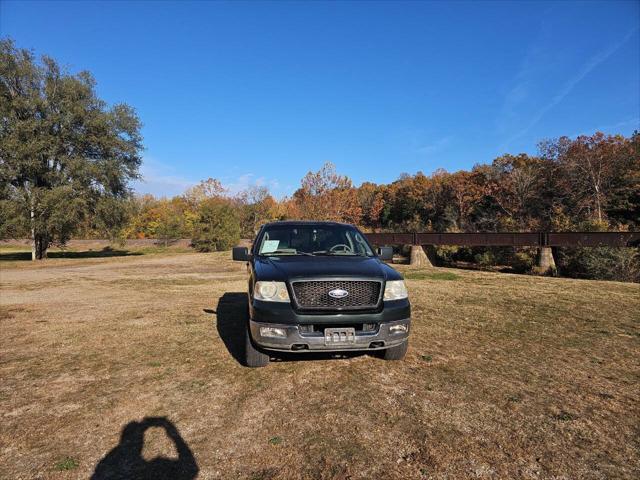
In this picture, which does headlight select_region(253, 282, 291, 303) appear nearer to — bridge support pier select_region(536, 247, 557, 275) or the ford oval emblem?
the ford oval emblem

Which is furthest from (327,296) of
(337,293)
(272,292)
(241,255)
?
(241,255)

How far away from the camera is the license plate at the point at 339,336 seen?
13.3 ft

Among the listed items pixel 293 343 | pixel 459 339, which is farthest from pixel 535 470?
pixel 459 339

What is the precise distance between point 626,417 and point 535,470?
1401mm

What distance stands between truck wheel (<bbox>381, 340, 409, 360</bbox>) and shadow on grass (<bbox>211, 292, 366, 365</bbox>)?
12.1 inches

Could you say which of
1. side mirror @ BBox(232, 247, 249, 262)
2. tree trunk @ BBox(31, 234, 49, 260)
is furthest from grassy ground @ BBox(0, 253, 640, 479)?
tree trunk @ BBox(31, 234, 49, 260)

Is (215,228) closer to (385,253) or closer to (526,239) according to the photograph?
(526,239)

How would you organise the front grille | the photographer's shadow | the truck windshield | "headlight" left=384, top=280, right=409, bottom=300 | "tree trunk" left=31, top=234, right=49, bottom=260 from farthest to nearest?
"tree trunk" left=31, top=234, right=49, bottom=260
the truck windshield
"headlight" left=384, top=280, right=409, bottom=300
the front grille
the photographer's shadow

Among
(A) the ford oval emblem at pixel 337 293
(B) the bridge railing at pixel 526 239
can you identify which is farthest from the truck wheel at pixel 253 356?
(B) the bridge railing at pixel 526 239

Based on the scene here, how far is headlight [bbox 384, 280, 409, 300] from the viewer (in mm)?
4414

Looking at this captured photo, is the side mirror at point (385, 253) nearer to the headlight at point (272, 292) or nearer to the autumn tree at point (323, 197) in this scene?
the headlight at point (272, 292)

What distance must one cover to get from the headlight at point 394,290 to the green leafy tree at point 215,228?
3118cm

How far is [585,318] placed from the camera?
7184 mm

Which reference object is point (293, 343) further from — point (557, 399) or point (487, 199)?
point (487, 199)
